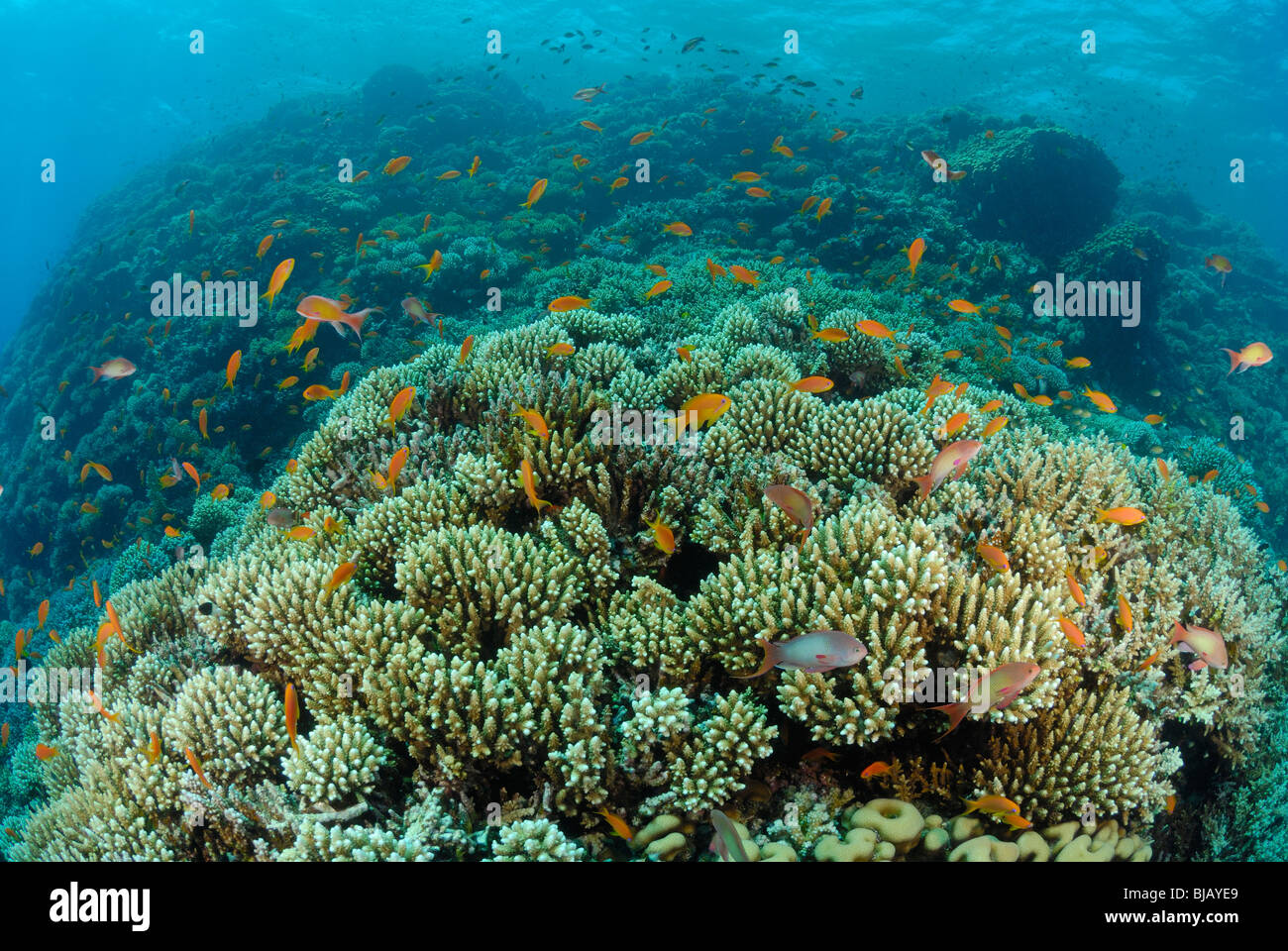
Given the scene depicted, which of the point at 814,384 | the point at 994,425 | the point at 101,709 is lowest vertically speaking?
the point at 101,709

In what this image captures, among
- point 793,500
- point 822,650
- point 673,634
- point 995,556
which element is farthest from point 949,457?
point 673,634

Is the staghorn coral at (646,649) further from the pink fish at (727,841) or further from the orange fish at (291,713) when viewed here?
the pink fish at (727,841)

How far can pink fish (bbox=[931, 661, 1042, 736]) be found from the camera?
100 inches

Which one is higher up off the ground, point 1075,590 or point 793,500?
point 793,500

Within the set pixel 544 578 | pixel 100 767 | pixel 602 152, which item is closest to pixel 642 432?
pixel 544 578

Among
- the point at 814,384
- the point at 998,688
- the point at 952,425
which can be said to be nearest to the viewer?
the point at 998,688

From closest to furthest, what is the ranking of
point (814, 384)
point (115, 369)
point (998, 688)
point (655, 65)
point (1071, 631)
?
point (998, 688)
point (1071, 631)
point (814, 384)
point (115, 369)
point (655, 65)

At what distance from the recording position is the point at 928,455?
4469 mm

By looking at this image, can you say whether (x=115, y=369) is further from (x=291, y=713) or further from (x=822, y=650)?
(x=822, y=650)

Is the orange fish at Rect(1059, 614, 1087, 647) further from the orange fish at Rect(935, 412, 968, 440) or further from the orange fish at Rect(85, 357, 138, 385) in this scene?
the orange fish at Rect(85, 357, 138, 385)

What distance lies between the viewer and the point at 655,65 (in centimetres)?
6625

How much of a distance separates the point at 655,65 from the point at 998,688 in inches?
3153

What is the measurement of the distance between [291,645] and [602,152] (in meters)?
25.3

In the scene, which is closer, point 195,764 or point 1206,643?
point 195,764
